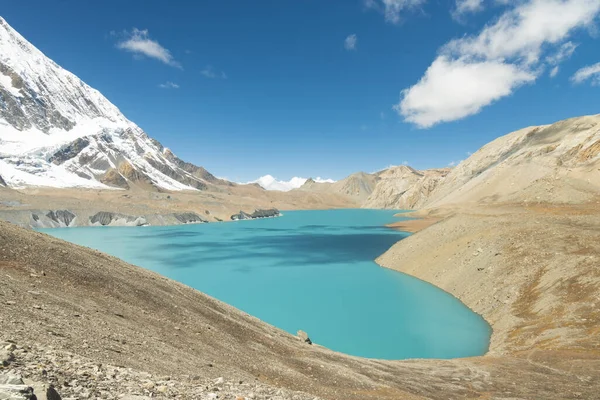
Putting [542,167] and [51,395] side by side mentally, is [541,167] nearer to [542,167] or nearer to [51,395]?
[542,167]

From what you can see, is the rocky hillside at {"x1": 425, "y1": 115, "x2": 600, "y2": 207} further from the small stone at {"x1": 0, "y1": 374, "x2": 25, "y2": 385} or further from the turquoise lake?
the small stone at {"x1": 0, "y1": 374, "x2": 25, "y2": 385}

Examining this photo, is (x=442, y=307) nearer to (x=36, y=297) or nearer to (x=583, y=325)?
(x=583, y=325)

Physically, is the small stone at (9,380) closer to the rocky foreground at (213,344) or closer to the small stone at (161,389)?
the rocky foreground at (213,344)

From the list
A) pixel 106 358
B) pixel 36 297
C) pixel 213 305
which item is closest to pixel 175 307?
pixel 213 305

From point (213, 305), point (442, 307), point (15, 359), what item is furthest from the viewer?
point (442, 307)

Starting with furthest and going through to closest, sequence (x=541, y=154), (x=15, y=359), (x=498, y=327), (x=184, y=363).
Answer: (x=541, y=154)
(x=498, y=327)
(x=184, y=363)
(x=15, y=359)

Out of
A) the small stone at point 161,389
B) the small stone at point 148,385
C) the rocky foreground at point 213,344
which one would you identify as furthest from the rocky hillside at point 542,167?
the small stone at point 148,385

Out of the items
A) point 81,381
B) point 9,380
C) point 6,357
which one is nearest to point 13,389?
point 9,380
